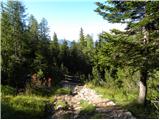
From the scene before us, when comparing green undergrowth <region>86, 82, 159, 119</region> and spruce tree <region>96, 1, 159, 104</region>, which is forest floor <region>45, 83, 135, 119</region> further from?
spruce tree <region>96, 1, 159, 104</region>

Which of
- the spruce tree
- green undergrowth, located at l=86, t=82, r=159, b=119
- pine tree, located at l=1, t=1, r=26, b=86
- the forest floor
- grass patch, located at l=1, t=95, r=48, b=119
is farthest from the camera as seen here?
pine tree, located at l=1, t=1, r=26, b=86

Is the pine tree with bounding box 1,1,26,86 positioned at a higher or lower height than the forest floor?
higher

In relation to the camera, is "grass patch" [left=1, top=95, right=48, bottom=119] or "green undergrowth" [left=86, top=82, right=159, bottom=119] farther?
"green undergrowth" [left=86, top=82, right=159, bottom=119]

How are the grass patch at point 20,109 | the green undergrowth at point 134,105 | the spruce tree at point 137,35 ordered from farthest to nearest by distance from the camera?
the spruce tree at point 137,35
the green undergrowth at point 134,105
the grass patch at point 20,109

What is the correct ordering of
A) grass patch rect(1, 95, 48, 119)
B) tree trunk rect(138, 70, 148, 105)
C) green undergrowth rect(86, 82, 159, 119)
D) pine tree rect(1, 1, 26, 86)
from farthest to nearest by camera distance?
pine tree rect(1, 1, 26, 86)
tree trunk rect(138, 70, 148, 105)
green undergrowth rect(86, 82, 159, 119)
grass patch rect(1, 95, 48, 119)

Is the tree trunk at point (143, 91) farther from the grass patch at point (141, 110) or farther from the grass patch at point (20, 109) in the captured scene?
the grass patch at point (20, 109)

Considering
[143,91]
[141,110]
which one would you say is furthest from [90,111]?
[143,91]

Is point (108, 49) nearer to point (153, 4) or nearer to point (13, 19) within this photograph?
point (153, 4)

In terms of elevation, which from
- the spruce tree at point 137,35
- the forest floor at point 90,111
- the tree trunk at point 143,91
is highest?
the spruce tree at point 137,35

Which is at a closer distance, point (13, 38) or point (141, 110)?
point (141, 110)

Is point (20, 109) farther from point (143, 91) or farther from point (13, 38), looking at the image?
point (13, 38)

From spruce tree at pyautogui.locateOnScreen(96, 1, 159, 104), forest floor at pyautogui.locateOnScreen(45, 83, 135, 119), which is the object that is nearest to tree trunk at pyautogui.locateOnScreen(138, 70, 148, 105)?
spruce tree at pyautogui.locateOnScreen(96, 1, 159, 104)

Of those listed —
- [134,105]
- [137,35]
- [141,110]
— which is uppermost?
[137,35]

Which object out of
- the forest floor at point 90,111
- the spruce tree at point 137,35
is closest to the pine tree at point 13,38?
the forest floor at point 90,111
